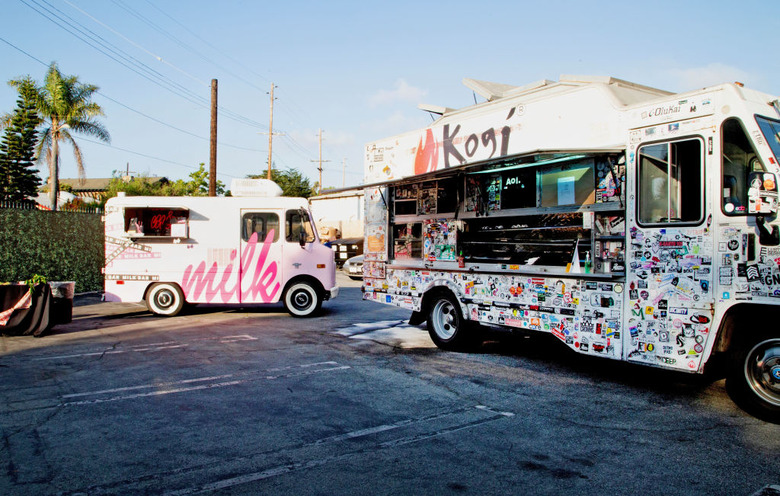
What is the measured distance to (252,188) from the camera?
13500 millimetres

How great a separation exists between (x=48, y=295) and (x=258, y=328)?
12.1ft

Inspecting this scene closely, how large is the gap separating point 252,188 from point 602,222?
8964 mm

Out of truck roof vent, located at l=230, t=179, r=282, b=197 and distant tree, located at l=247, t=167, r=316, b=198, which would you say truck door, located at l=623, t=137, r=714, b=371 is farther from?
distant tree, located at l=247, t=167, r=316, b=198

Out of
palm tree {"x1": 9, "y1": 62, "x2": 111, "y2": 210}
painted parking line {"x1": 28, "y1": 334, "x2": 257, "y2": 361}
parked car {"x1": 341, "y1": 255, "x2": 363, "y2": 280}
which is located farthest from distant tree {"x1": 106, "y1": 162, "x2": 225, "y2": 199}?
painted parking line {"x1": 28, "y1": 334, "x2": 257, "y2": 361}

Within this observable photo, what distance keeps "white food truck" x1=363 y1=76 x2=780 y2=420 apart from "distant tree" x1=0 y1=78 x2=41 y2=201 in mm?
34223

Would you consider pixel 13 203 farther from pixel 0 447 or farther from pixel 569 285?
pixel 569 285

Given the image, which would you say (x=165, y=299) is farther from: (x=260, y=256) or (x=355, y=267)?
(x=355, y=267)

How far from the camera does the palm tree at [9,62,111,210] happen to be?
96.6 ft

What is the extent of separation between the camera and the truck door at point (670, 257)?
18.0ft

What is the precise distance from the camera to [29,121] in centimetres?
3562

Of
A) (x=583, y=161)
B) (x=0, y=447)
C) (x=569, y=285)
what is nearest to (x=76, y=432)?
(x=0, y=447)

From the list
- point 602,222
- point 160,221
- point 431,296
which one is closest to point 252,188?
point 160,221

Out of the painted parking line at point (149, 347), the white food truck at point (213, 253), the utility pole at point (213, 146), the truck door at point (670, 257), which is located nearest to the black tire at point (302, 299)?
the white food truck at point (213, 253)

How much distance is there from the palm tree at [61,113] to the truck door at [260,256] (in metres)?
20.6
